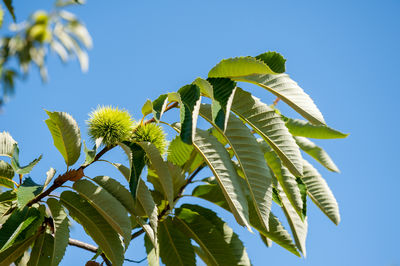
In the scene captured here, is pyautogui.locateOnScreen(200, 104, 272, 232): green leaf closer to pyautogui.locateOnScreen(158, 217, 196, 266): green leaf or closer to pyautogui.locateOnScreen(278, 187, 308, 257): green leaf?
pyautogui.locateOnScreen(278, 187, 308, 257): green leaf

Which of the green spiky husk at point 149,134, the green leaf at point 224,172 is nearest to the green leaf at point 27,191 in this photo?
the green spiky husk at point 149,134

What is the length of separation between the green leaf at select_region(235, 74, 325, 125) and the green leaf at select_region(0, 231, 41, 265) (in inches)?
32.6

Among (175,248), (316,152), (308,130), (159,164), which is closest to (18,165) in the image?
(159,164)

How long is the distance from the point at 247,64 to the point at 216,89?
0.34 ft

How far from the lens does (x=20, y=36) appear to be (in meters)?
6.33

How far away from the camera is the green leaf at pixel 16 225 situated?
1168mm

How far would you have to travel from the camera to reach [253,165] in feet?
3.67

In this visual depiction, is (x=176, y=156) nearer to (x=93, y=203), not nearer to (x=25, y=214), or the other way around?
(x=93, y=203)

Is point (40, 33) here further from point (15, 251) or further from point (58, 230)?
point (58, 230)

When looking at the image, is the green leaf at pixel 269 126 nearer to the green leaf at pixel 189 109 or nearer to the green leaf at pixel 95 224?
the green leaf at pixel 189 109

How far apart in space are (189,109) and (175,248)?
615 mm

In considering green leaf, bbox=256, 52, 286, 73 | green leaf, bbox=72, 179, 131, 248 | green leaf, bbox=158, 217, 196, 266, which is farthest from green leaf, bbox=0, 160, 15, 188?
green leaf, bbox=256, 52, 286, 73

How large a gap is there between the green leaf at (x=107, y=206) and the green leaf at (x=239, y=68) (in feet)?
1.40

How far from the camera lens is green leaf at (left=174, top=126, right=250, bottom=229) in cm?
108
